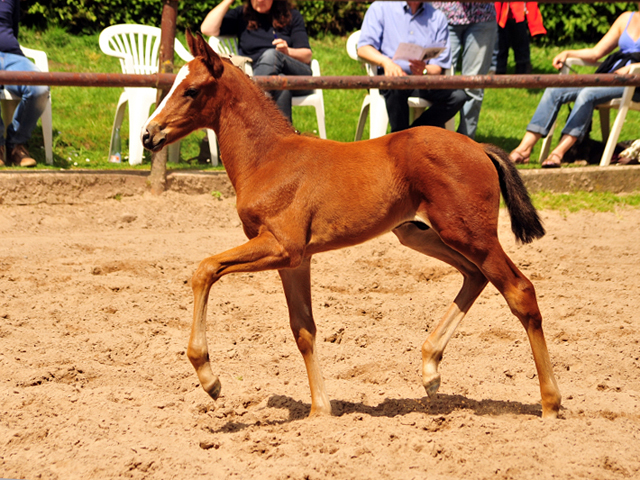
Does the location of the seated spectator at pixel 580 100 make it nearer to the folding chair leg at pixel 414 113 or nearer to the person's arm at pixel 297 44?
the folding chair leg at pixel 414 113

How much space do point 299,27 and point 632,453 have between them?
19.1ft

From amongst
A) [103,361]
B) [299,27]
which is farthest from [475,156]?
[299,27]

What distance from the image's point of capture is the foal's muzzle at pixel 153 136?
3.33m

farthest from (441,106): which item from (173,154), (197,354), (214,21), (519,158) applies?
(197,354)

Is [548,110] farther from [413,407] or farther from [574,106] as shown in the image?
[413,407]

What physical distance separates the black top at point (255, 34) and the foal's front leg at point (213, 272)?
178 inches

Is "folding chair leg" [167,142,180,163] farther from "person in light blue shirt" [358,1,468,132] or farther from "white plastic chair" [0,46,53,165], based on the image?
"person in light blue shirt" [358,1,468,132]

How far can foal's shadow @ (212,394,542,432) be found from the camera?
338cm

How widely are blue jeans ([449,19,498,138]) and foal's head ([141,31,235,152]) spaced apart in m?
5.11

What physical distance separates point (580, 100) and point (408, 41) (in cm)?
199

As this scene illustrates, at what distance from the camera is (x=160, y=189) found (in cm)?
666

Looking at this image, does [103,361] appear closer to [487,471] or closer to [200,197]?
[487,471]

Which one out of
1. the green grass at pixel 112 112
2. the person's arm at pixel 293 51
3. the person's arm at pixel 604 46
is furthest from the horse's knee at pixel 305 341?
the person's arm at pixel 604 46

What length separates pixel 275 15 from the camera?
7.28m
